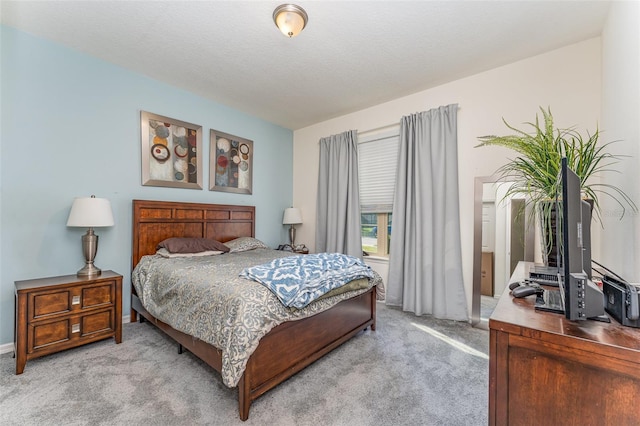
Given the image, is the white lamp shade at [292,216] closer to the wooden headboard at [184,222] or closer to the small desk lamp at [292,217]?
the small desk lamp at [292,217]

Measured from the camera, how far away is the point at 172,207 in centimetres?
325

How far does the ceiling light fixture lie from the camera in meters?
2.01

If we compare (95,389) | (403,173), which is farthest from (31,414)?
(403,173)

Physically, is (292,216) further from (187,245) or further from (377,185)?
(187,245)

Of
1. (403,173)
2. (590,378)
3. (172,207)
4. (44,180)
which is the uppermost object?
(403,173)

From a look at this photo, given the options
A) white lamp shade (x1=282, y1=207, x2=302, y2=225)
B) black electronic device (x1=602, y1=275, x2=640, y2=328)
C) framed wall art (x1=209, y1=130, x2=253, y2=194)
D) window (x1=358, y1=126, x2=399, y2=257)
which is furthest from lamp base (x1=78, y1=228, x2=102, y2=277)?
black electronic device (x1=602, y1=275, x2=640, y2=328)

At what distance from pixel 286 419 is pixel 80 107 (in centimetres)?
330

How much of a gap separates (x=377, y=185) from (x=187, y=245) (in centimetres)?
256

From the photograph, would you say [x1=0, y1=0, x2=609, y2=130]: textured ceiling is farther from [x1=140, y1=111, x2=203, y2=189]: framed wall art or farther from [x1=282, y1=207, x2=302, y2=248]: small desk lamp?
[x1=282, y1=207, x2=302, y2=248]: small desk lamp

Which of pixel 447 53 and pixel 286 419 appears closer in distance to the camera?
pixel 286 419

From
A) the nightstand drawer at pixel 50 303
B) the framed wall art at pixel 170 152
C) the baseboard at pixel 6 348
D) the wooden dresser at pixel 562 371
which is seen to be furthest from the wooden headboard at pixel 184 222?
the wooden dresser at pixel 562 371

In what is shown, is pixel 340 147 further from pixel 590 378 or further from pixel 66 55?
pixel 590 378

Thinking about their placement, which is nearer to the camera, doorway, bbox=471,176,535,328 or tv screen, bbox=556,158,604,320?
tv screen, bbox=556,158,604,320

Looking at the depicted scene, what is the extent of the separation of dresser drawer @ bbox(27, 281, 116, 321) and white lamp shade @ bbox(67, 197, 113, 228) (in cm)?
53
